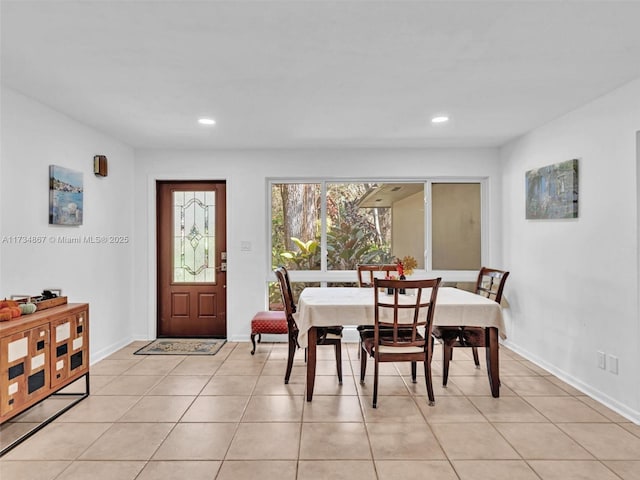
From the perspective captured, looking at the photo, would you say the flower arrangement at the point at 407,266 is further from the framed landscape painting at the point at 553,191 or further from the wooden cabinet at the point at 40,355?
the wooden cabinet at the point at 40,355

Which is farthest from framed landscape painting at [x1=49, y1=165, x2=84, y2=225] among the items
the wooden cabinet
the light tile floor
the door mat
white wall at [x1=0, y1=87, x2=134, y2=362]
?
the door mat

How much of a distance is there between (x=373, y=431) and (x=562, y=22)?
2607mm

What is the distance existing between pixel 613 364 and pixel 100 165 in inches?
193

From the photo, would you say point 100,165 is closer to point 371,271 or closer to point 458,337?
point 371,271

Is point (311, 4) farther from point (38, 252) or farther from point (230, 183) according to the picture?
point (230, 183)

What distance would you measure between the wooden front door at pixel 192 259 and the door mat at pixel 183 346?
0.14 m

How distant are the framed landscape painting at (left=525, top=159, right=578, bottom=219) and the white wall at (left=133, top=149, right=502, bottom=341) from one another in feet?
2.90

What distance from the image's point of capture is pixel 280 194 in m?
5.25

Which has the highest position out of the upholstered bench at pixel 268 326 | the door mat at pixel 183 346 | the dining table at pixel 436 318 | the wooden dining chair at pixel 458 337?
the dining table at pixel 436 318

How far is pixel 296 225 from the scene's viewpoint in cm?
527

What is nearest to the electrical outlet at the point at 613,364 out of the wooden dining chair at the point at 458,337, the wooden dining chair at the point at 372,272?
the wooden dining chair at the point at 458,337

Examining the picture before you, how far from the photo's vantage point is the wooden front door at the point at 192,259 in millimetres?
5137

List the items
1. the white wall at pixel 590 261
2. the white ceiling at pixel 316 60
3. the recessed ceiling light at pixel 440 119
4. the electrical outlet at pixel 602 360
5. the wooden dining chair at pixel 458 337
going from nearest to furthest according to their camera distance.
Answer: the white ceiling at pixel 316 60 → the white wall at pixel 590 261 → the electrical outlet at pixel 602 360 → the wooden dining chair at pixel 458 337 → the recessed ceiling light at pixel 440 119

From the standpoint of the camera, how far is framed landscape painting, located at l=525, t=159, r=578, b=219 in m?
3.51
